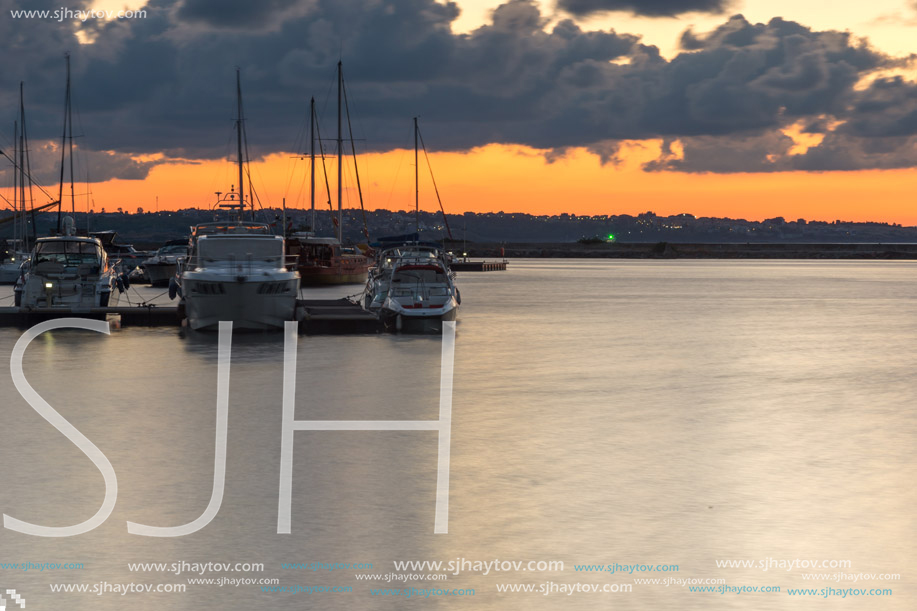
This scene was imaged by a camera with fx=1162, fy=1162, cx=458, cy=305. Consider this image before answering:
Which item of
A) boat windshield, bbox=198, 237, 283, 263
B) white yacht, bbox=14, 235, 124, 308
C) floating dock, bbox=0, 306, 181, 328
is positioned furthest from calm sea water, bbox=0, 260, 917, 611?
white yacht, bbox=14, 235, 124, 308

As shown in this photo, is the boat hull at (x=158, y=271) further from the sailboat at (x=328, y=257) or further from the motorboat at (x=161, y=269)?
the sailboat at (x=328, y=257)

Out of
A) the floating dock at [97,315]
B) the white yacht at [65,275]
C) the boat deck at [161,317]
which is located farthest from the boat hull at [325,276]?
the white yacht at [65,275]

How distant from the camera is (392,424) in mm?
15750

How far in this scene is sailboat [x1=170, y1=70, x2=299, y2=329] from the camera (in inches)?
1168

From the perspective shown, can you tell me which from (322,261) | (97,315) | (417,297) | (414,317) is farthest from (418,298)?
(322,261)

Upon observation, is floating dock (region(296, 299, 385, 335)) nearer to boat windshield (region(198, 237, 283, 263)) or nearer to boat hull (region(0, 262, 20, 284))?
boat windshield (region(198, 237, 283, 263))

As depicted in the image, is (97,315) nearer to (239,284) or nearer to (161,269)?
(239,284)

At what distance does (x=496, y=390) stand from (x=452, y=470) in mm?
7733

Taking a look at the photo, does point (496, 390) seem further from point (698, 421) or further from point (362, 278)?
point (362, 278)

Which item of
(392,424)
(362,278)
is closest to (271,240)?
(392,424)

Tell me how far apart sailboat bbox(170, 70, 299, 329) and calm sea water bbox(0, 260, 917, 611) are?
3.19 meters

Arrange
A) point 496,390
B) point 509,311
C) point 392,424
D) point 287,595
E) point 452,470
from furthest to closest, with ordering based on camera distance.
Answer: point 509,311 < point 496,390 < point 392,424 < point 452,470 < point 287,595

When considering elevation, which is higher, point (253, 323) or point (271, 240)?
point (271, 240)

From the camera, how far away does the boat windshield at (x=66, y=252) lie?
3372 cm
